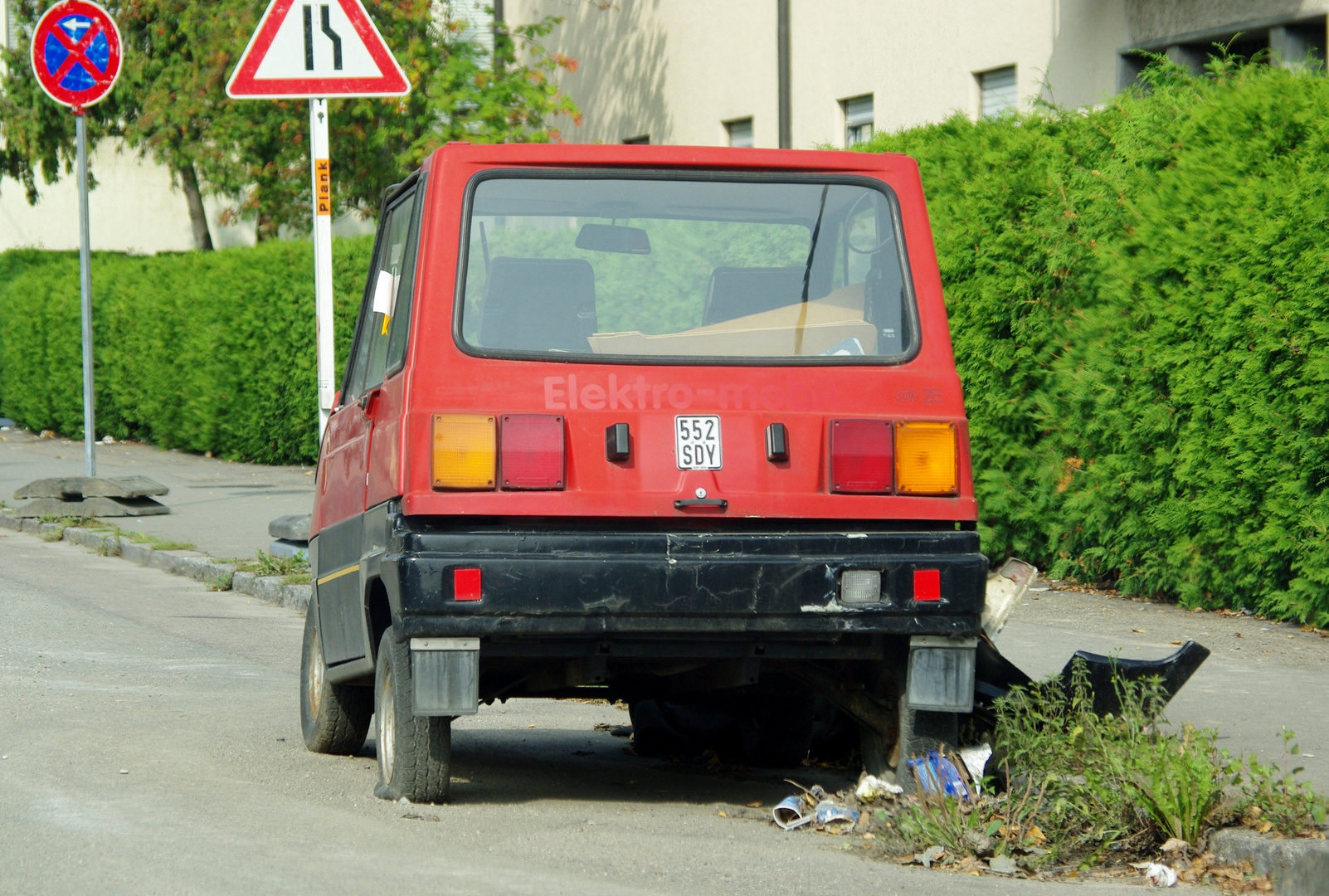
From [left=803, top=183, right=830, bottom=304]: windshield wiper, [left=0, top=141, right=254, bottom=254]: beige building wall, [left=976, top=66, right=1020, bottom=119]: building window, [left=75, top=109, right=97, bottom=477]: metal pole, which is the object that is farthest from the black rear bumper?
[left=0, top=141, right=254, bottom=254]: beige building wall

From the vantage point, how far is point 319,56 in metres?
10.2

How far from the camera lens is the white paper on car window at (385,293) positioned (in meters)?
5.91

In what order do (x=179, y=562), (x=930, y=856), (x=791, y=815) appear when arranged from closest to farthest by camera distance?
(x=930, y=856) → (x=791, y=815) → (x=179, y=562)

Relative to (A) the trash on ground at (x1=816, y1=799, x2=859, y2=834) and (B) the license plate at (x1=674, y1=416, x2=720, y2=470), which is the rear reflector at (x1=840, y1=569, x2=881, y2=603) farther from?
(A) the trash on ground at (x1=816, y1=799, x2=859, y2=834)

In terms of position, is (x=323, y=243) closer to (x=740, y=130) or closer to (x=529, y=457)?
(x=529, y=457)

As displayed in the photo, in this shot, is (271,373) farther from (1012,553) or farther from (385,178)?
(1012,553)

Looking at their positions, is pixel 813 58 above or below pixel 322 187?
above

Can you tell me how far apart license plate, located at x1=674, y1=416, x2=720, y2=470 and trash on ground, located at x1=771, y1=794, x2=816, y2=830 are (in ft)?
3.55

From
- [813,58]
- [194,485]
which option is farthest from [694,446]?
[813,58]

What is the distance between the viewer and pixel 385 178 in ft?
76.7

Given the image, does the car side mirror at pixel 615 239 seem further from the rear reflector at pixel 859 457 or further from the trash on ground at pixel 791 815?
the trash on ground at pixel 791 815

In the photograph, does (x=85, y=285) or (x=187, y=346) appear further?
(x=187, y=346)

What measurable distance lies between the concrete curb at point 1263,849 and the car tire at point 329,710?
3101mm

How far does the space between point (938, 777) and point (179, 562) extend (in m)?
8.48
